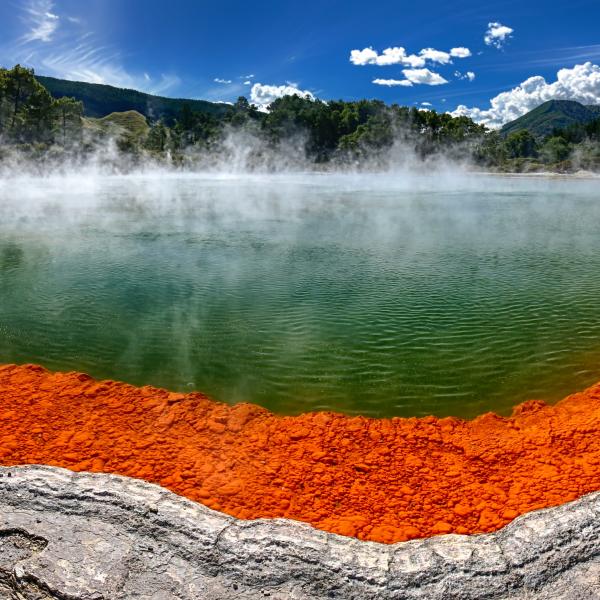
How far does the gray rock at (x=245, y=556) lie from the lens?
493cm

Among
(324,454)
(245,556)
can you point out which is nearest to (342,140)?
(324,454)

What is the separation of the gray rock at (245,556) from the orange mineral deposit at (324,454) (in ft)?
2.70

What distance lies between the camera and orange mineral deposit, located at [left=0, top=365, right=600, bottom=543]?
21.7 feet

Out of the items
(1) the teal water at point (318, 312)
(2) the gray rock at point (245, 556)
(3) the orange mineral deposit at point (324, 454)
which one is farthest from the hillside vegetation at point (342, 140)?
(2) the gray rock at point (245, 556)

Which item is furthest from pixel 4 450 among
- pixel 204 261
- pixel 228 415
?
pixel 204 261

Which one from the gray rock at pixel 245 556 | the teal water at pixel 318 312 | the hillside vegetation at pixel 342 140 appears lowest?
the gray rock at pixel 245 556

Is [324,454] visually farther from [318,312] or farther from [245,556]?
[318,312]

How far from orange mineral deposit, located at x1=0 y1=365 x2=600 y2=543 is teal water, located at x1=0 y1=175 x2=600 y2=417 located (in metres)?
0.63

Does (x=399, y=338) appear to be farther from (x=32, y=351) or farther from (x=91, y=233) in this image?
(x=91, y=233)

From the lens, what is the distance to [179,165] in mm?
93062

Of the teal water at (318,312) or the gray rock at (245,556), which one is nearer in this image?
the gray rock at (245,556)

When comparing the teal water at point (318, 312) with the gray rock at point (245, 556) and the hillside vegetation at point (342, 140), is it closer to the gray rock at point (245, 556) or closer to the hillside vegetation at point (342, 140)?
the gray rock at point (245, 556)

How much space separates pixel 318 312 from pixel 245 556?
824cm

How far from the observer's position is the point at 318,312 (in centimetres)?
1306
